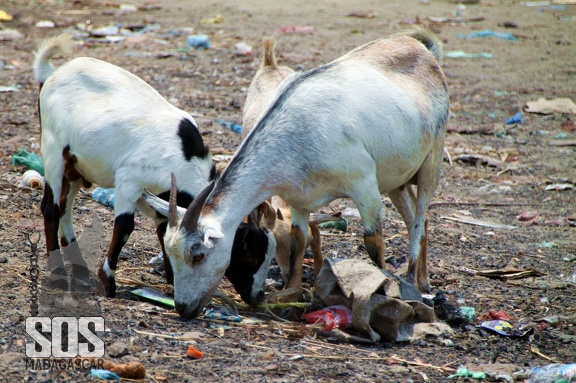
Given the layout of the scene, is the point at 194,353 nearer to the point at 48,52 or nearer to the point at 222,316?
the point at 222,316

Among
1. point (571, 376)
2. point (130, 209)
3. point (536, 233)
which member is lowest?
point (536, 233)

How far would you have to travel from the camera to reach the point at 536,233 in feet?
24.5

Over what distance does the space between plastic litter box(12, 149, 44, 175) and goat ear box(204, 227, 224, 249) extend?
3.54 meters

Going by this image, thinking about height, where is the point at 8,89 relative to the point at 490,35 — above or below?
below

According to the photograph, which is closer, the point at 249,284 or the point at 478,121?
the point at 249,284

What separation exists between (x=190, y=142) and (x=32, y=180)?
2.61 metres

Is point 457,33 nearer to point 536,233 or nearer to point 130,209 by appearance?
point 536,233

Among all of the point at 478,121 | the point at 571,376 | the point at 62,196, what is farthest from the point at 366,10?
the point at 571,376

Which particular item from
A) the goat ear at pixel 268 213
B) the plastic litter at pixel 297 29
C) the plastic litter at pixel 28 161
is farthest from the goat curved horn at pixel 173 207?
the plastic litter at pixel 297 29

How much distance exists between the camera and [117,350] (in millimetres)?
4102

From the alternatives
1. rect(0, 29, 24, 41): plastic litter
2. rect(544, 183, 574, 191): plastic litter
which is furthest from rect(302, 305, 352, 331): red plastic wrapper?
rect(0, 29, 24, 41): plastic litter

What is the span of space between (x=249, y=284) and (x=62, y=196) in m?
1.54

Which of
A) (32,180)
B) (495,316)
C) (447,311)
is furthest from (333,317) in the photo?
(32,180)

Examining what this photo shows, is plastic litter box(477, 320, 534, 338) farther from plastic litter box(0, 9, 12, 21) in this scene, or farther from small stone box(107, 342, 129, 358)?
plastic litter box(0, 9, 12, 21)
